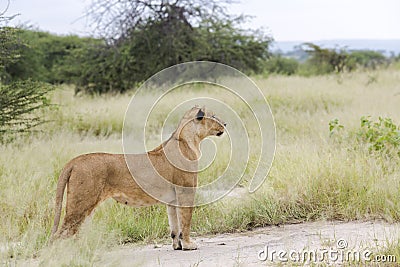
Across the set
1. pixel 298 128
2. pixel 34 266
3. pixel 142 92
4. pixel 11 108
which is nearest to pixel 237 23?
pixel 142 92

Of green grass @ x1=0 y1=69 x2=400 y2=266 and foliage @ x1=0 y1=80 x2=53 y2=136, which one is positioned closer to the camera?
green grass @ x1=0 y1=69 x2=400 y2=266

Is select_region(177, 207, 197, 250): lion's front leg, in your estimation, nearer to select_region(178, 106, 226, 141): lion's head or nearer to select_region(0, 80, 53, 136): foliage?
select_region(178, 106, 226, 141): lion's head

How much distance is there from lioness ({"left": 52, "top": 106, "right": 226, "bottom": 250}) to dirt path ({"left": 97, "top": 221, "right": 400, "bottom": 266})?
0.26m

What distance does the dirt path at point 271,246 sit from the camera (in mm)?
4699

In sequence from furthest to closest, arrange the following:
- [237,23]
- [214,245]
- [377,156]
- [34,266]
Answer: [237,23] < [377,156] < [214,245] < [34,266]

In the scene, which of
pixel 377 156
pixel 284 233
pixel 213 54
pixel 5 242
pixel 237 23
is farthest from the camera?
pixel 237 23

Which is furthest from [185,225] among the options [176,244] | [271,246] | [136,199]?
[271,246]

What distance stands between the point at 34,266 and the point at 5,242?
71cm

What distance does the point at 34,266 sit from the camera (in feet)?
13.7

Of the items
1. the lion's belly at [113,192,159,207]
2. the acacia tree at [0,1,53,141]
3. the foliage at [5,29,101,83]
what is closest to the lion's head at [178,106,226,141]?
the lion's belly at [113,192,159,207]

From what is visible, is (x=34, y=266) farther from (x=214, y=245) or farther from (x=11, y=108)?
(x=11, y=108)

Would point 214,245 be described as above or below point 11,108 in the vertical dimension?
below

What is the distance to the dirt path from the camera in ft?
15.4

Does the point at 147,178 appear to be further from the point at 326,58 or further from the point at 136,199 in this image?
the point at 326,58
